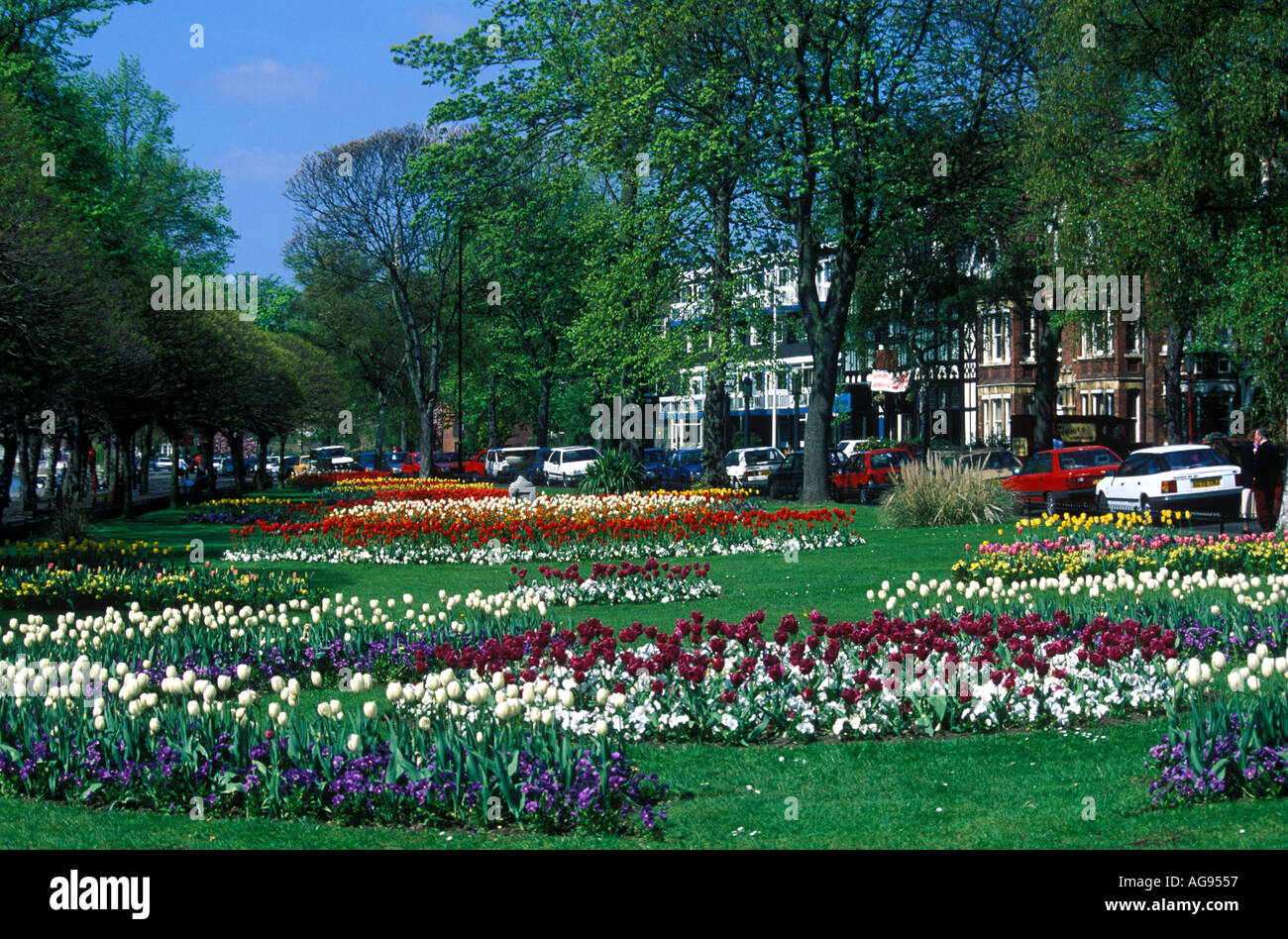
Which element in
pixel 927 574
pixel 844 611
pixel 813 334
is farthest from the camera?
pixel 813 334

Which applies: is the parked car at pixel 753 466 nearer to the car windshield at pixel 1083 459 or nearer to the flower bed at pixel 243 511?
the car windshield at pixel 1083 459

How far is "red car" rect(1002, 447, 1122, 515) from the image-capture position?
92.7ft

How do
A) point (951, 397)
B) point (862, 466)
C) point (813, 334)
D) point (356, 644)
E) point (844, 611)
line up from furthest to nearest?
point (951, 397) < point (862, 466) < point (813, 334) < point (844, 611) < point (356, 644)

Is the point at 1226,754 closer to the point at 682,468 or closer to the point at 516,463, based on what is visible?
the point at 682,468

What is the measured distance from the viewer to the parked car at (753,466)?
44984 mm

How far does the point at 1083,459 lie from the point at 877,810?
24.4 metres

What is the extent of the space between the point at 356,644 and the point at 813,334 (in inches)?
953

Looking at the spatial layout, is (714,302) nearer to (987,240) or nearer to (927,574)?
(987,240)

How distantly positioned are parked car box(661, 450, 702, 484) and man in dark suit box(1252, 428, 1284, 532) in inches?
1055

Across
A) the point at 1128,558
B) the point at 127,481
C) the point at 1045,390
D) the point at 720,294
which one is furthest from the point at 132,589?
the point at 1045,390

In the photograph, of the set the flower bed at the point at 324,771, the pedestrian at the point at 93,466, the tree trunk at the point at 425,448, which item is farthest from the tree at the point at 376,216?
the flower bed at the point at 324,771

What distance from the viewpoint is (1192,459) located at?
24234mm
